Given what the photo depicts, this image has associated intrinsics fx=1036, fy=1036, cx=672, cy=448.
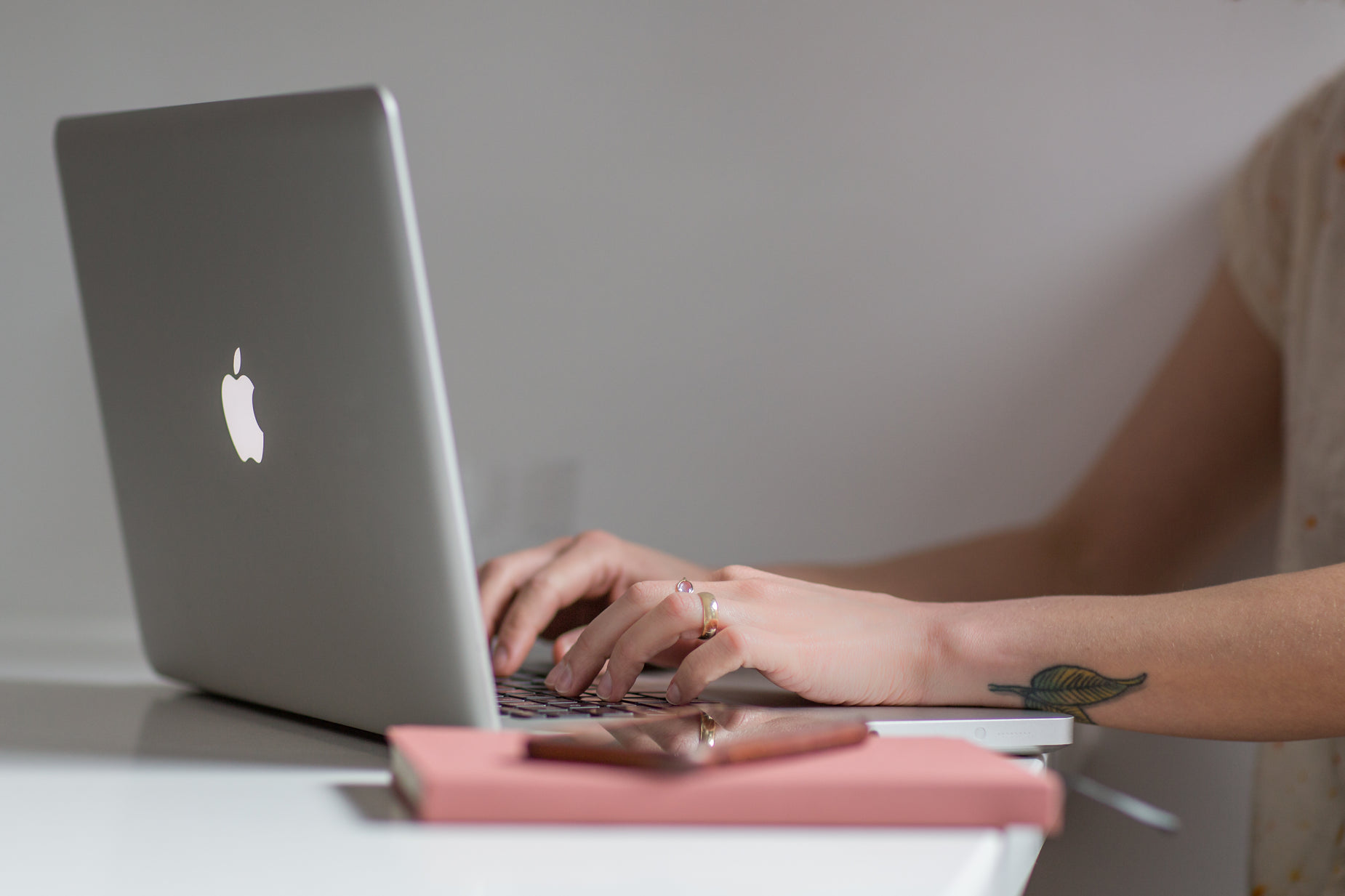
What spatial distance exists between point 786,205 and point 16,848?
1.06m

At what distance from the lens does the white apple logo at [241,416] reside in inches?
22.1

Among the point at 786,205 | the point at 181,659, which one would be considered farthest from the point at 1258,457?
the point at 181,659

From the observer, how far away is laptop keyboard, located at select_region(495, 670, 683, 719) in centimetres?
58

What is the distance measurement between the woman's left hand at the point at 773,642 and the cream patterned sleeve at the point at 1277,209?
2.44ft

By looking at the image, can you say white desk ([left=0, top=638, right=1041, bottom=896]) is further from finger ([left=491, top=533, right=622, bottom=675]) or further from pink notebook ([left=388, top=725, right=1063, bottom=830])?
Result: finger ([left=491, top=533, right=622, bottom=675])

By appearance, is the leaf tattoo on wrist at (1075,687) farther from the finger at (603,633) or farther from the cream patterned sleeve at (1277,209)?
the cream patterned sleeve at (1277,209)

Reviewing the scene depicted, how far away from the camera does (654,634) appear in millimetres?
571

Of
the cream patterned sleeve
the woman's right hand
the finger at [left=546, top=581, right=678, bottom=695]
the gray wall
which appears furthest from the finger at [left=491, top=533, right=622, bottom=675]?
the cream patterned sleeve

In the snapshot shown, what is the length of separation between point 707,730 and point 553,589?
0.31 m

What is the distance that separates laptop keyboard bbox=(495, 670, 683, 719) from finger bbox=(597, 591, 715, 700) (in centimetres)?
2

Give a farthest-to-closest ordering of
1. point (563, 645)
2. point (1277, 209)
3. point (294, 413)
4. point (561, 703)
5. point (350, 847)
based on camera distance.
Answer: point (1277, 209), point (563, 645), point (561, 703), point (294, 413), point (350, 847)

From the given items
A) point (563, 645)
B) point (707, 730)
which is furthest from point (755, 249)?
point (707, 730)

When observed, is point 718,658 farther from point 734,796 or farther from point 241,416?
point 241,416

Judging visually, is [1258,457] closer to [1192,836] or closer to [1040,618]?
[1192,836]
